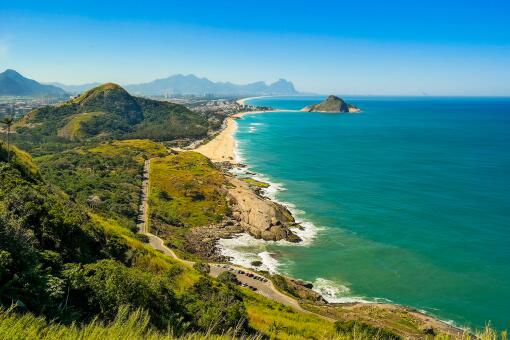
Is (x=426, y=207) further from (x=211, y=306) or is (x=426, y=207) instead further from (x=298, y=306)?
(x=211, y=306)

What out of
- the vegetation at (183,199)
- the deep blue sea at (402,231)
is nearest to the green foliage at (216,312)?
the deep blue sea at (402,231)

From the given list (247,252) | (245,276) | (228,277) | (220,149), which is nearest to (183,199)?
(247,252)

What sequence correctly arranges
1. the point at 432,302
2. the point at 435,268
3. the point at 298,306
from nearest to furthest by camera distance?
the point at 298,306
the point at 432,302
the point at 435,268

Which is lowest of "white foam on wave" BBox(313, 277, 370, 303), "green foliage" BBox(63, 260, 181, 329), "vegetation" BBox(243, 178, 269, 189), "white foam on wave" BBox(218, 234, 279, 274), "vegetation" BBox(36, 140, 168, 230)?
"white foam on wave" BBox(313, 277, 370, 303)

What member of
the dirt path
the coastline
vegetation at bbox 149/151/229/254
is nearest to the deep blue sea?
the coastline

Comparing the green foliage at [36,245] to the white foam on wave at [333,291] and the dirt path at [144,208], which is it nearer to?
the white foam on wave at [333,291]

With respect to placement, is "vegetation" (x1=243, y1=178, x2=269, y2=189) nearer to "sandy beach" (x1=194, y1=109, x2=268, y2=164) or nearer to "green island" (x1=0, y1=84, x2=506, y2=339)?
"green island" (x1=0, y1=84, x2=506, y2=339)

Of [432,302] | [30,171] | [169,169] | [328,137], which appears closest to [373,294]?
[432,302]
